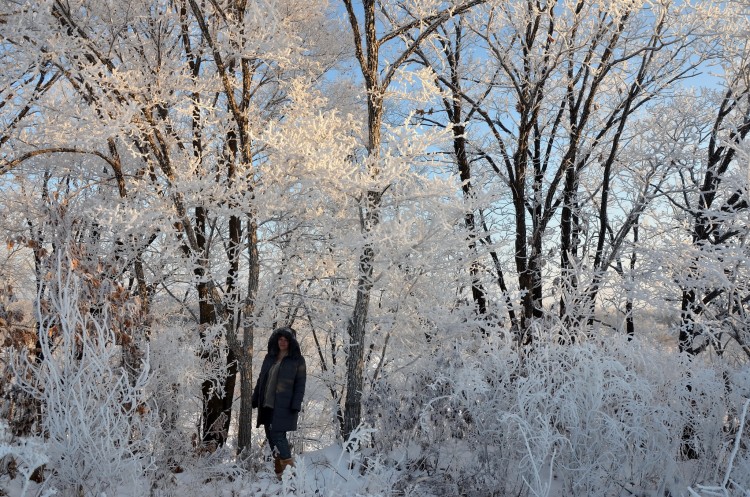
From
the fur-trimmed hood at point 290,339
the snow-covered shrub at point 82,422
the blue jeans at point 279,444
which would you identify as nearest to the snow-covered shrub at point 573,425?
the blue jeans at point 279,444

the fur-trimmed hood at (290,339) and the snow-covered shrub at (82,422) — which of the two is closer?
the snow-covered shrub at (82,422)

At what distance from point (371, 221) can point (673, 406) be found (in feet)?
11.9

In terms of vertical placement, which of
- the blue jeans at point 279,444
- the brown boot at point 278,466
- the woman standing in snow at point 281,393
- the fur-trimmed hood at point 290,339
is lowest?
the brown boot at point 278,466

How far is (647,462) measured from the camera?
4586 mm

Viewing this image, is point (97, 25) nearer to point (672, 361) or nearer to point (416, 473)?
point (416, 473)

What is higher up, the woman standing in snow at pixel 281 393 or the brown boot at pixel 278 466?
the woman standing in snow at pixel 281 393

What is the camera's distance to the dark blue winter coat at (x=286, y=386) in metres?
5.48

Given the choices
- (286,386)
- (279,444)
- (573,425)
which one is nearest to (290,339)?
(286,386)

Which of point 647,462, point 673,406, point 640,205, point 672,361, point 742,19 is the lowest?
point 647,462

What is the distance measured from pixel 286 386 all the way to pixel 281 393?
0.28ft

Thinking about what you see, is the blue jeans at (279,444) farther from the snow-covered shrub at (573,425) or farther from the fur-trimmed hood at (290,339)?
the snow-covered shrub at (573,425)

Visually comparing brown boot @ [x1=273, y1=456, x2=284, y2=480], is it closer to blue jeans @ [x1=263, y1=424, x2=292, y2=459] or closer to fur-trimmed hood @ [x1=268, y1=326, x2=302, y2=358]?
blue jeans @ [x1=263, y1=424, x2=292, y2=459]

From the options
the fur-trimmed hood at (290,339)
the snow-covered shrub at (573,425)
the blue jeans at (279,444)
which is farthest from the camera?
the fur-trimmed hood at (290,339)

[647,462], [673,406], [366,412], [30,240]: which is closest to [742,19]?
[673,406]
